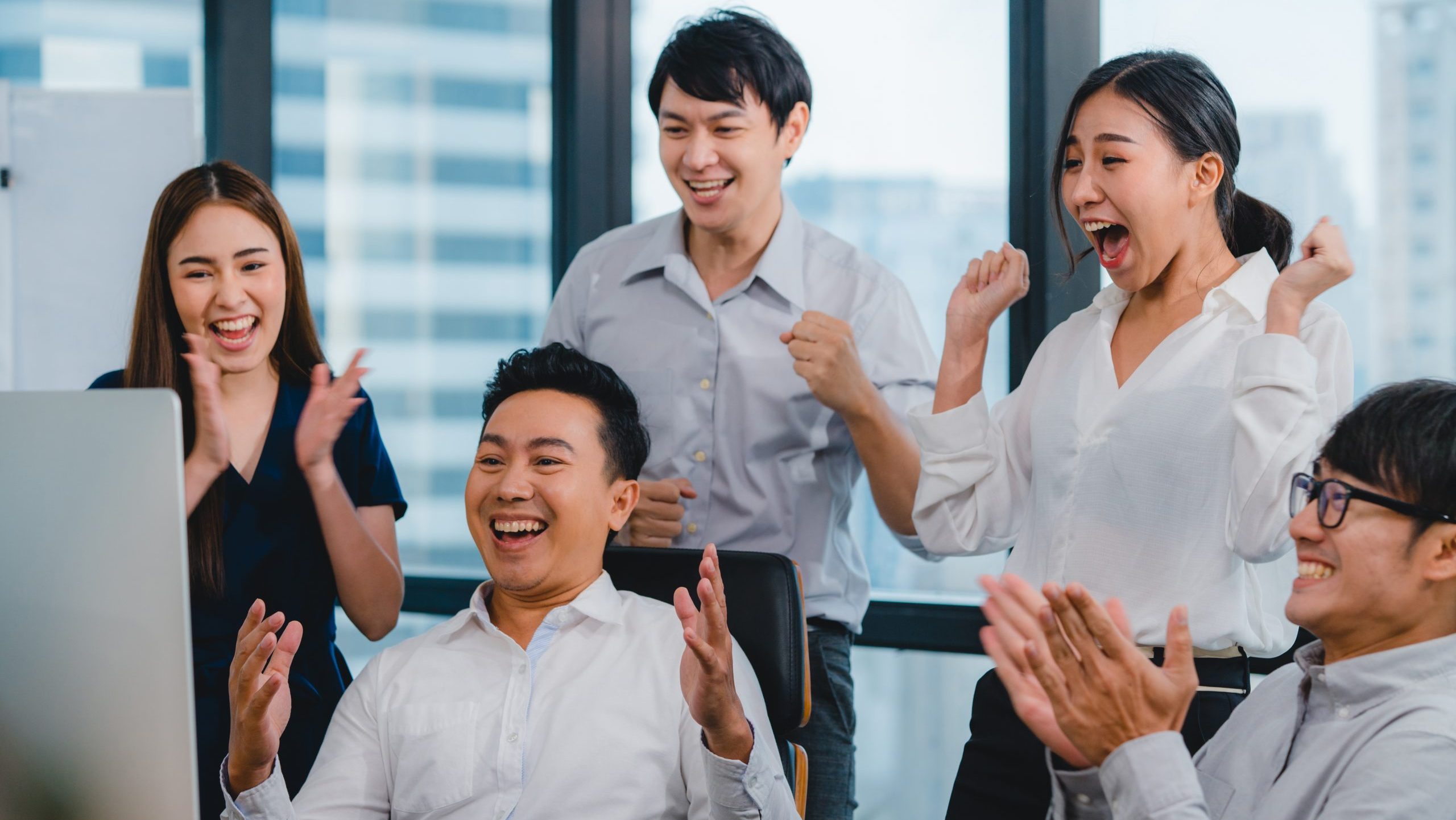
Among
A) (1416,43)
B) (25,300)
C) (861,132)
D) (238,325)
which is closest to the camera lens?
(238,325)

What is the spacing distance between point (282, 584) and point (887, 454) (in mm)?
1046

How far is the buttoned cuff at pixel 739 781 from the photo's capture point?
4.82 feet

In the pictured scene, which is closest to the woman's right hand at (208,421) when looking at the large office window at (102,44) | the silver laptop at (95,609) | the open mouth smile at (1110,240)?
the silver laptop at (95,609)

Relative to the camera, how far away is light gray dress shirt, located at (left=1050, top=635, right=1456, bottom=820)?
1.13 m

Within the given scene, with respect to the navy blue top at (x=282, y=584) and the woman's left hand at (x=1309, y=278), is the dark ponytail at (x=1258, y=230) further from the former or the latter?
the navy blue top at (x=282, y=584)

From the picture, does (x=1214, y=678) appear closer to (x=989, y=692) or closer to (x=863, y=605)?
(x=989, y=692)

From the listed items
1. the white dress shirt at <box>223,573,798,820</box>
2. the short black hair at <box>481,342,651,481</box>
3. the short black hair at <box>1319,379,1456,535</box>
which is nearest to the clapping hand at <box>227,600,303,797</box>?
the white dress shirt at <box>223,573,798,820</box>

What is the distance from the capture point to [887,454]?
2047 mm

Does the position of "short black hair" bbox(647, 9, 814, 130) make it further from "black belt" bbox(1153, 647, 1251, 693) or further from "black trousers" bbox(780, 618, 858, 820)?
"black belt" bbox(1153, 647, 1251, 693)

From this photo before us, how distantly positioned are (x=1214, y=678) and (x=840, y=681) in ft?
2.38

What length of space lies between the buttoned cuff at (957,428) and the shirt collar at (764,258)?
500 millimetres

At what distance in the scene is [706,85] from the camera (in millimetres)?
2139

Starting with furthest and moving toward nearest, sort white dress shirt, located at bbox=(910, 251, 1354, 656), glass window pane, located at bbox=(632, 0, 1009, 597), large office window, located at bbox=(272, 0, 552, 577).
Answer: large office window, located at bbox=(272, 0, 552, 577)
glass window pane, located at bbox=(632, 0, 1009, 597)
white dress shirt, located at bbox=(910, 251, 1354, 656)

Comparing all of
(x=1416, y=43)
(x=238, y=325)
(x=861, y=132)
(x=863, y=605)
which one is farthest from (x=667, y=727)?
(x=1416, y=43)
